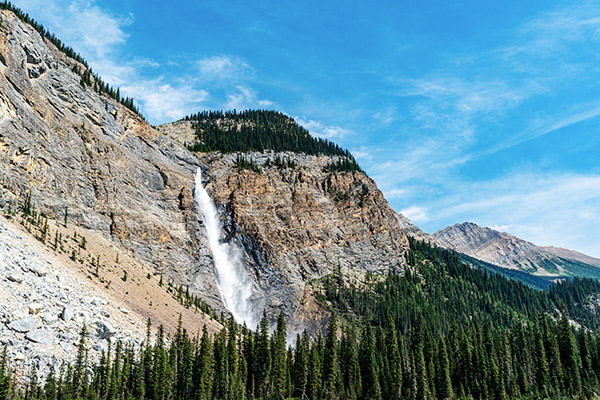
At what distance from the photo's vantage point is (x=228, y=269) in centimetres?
Result: 16375

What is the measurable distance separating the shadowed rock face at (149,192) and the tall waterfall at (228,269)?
3.67 metres

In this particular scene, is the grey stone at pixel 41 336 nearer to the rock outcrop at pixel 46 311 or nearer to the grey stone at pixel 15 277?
the rock outcrop at pixel 46 311

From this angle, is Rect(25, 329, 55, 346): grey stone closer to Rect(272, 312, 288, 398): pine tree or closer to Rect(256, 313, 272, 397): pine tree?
Rect(256, 313, 272, 397): pine tree

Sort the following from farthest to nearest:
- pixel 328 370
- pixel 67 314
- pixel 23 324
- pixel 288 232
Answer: pixel 288 232
pixel 328 370
pixel 67 314
pixel 23 324

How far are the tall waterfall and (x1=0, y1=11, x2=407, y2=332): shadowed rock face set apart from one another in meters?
3.67

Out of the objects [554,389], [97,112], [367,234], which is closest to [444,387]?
[554,389]

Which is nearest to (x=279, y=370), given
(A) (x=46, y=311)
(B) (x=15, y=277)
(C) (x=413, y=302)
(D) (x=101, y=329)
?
(D) (x=101, y=329)

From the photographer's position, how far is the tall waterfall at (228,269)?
509 ft

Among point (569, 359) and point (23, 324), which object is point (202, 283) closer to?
point (23, 324)

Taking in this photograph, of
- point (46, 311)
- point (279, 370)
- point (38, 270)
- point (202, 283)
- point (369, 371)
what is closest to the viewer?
point (46, 311)

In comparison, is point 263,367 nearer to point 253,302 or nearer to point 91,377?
point 91,377

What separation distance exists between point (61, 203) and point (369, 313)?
104832 millimetres

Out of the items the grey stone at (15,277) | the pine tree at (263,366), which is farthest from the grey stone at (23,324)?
the pine tree at (263,366)

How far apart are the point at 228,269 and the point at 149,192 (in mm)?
40255
